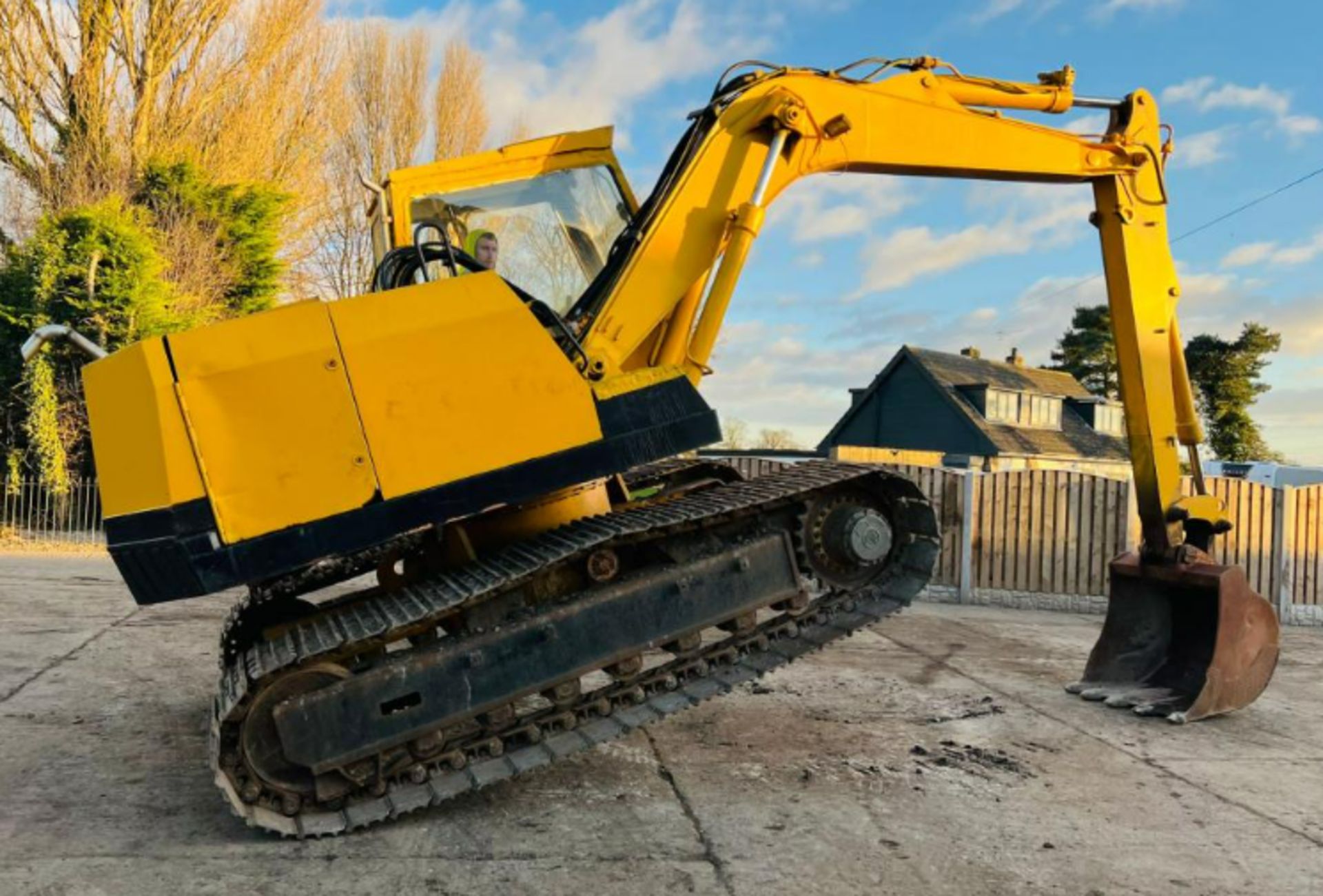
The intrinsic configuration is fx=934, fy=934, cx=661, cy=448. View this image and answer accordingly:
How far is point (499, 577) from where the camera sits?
3725 millimetres

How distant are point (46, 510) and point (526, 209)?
14.9 meters

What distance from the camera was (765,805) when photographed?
3.84 metres

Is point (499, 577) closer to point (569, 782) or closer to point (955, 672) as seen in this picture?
point (569, 782)

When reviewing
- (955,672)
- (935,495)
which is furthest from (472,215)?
(935,495)

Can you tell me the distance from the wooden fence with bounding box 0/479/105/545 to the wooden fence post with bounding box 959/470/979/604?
44.7 feet

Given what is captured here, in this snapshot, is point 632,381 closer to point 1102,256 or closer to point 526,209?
point 526,209

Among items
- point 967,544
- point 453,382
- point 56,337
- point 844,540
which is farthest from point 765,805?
point 967,544

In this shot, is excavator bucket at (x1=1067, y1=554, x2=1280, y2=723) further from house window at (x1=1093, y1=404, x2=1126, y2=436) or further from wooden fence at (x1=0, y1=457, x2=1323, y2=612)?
house window at (x1=1093, y1=404, x2=1126, y2=436)

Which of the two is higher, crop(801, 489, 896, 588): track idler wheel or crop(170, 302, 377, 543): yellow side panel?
crop(170, 302, 377, 543): yellow side panel

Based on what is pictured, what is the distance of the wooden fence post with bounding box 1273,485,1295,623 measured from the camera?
1098 cm

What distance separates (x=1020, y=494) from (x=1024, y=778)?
7951 millimetres

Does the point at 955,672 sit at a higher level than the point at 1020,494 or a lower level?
lower

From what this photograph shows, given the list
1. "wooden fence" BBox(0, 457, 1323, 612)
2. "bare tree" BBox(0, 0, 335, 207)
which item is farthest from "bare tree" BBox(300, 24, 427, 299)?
"wooden fence" BBox(0, 457, 1323, 612)

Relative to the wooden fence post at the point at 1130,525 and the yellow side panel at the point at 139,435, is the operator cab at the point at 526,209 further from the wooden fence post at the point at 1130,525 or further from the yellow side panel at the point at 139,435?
the wooden fence post at the point at 1130,525
